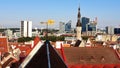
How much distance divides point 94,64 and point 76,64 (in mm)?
2260

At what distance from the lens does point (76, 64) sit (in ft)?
122

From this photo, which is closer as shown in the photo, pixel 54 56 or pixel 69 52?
pixel 54 56

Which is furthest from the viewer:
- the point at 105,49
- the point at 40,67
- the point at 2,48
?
the point at 2,48

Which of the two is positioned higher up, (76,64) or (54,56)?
(54,56)

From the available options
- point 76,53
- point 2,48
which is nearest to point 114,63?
point 76,53

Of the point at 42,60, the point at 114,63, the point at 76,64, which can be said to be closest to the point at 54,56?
the point at 42,60

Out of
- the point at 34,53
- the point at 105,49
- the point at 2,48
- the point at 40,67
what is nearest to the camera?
the point at 40,67

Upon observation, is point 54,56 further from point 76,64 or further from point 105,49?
point 105,49

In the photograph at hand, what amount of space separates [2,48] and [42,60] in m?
46.6

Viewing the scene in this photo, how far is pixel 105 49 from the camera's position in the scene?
1563 inches

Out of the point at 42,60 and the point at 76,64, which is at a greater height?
the point at 42,60

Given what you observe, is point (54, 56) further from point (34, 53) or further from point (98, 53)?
point (98, 53)

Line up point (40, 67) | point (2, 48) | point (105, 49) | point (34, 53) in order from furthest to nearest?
1. point (2, 48)
2. point (105, 49)
3. point (34, 53)
4. point (40, 67)

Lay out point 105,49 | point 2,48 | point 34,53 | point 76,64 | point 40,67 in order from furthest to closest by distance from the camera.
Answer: point 2,48
point 105,49
point 76,64
point 34,53
point 40,67
